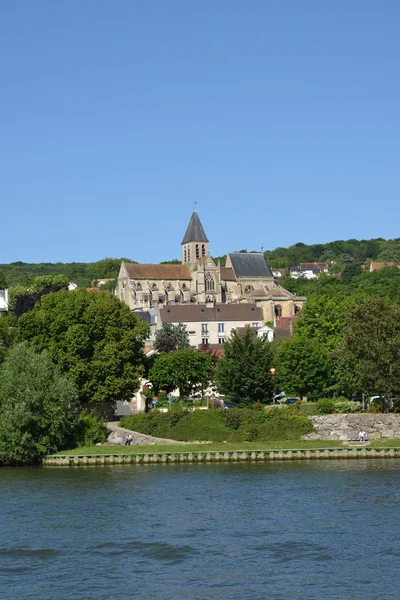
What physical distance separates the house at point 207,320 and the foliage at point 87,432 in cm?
4598

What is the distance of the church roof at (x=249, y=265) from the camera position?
5896 inches

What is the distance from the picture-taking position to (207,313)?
11219cm

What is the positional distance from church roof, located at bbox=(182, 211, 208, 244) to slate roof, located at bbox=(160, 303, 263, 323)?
3937 cm

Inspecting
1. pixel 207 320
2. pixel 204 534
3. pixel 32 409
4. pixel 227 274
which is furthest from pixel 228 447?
pixel 227 274

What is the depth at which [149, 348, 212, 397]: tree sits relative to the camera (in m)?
72.0

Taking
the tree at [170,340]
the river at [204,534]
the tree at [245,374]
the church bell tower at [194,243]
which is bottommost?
the river at [204,534]

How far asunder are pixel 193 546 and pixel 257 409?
29.0 metres

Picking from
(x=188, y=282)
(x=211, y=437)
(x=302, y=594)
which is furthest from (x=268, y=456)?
(x=188, y=282)

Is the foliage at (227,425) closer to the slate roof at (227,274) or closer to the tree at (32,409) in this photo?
Answer: the tree at (32,409)

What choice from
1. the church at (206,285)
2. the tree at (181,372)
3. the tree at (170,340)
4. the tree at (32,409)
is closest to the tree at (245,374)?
the tree at (181,372)

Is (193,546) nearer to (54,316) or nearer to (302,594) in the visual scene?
(302,594)

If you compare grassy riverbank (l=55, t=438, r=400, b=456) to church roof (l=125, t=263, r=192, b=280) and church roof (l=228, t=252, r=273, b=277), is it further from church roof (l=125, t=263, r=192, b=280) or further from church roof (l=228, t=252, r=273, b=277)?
church roof (l=228, t=252, r=273, b=277)

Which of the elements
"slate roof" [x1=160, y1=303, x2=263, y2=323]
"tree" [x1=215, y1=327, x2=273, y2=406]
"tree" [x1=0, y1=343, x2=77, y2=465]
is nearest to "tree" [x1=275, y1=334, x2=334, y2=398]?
"tree" [x1=215, y1=327, x2=273, y2=406]

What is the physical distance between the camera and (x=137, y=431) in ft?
205
